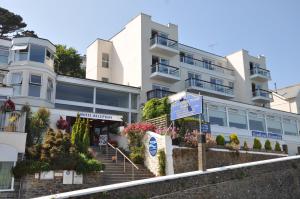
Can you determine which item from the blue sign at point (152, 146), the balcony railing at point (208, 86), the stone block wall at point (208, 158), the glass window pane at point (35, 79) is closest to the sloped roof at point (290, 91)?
the balcony railing at point (208, 86)

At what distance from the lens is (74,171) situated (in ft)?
52.1

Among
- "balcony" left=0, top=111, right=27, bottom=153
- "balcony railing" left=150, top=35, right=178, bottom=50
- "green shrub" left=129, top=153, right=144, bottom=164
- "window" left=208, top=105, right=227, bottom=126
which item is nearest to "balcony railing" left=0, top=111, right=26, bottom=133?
"balcony" left=0, top=111, right=27, bottom=153

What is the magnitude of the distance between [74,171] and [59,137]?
2.09 meters

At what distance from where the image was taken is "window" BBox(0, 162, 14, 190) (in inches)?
→ 581

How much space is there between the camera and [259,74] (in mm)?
42469

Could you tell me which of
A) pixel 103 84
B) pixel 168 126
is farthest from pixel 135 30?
pixel 168 126

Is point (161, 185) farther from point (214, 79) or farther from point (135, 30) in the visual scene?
point (214, 79)

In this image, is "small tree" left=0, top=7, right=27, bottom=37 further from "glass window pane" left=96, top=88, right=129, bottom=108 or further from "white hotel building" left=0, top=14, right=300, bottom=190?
"glass window pane" left=96, top=88, right=129, bottom=108

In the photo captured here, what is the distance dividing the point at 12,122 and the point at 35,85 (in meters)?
9.37

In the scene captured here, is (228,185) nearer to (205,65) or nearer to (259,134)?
(259,134)

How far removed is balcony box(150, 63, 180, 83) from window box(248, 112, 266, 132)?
7796mm

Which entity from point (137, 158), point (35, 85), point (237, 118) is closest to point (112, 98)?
point (35, 85)

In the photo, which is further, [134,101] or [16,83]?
[134,101]

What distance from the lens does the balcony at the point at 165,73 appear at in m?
32.3
